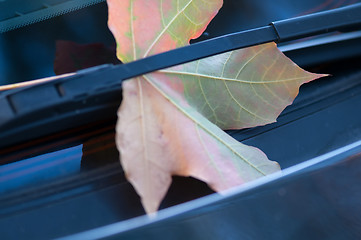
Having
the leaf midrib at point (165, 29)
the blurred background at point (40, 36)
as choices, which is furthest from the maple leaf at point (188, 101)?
the blurred background at point (40, 36)

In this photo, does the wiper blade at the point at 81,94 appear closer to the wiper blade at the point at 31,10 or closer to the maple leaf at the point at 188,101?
the maple leaf at the point at 188,101

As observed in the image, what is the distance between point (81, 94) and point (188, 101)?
0.14 metres

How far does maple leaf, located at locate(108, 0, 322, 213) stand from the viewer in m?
0.48

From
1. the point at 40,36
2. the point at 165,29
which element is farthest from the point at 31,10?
the point at 165,29

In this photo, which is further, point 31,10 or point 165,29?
point 31,10

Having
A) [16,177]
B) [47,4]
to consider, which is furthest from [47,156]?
[47,4]

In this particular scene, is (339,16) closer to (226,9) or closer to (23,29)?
(226,9)

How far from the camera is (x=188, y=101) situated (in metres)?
0.56

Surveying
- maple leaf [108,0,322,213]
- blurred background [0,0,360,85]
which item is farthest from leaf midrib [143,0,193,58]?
blurred background [0,0,360,85]

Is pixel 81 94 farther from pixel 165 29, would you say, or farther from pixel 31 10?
pixel 31 10

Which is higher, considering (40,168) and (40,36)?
(40,36)

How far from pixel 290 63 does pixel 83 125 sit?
312 mm

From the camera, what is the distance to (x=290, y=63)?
1.96ft

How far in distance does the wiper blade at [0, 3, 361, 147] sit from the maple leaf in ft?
0.05
